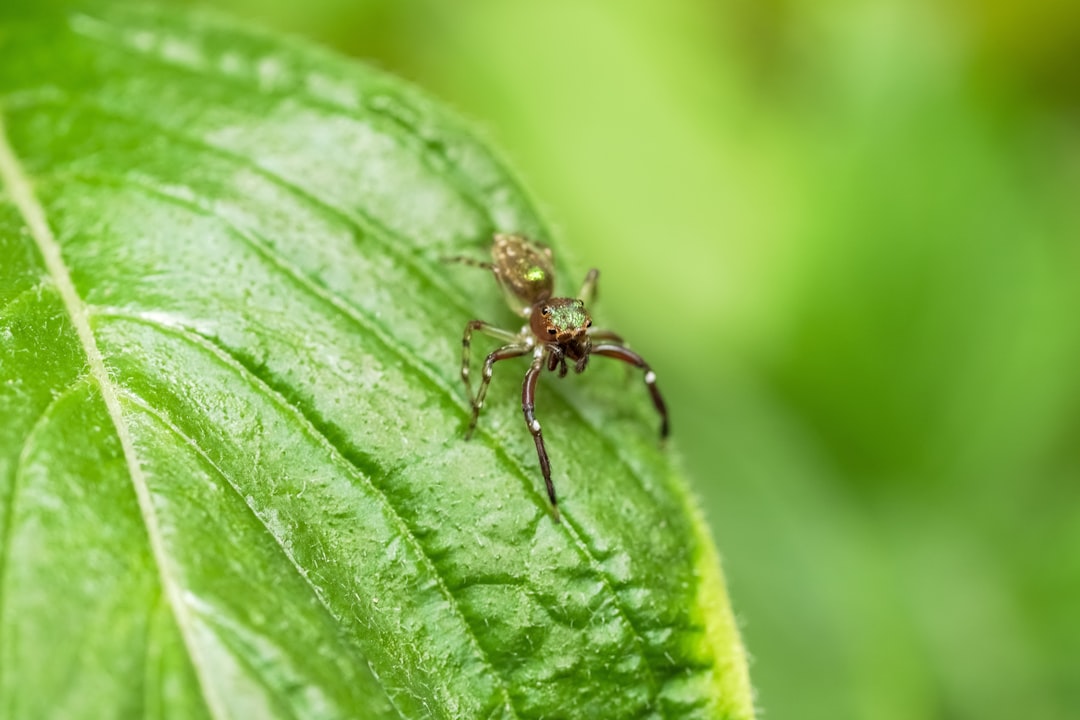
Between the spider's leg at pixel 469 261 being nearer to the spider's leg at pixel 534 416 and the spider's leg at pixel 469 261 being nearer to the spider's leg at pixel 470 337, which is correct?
the spider's leg at pixel 470 337

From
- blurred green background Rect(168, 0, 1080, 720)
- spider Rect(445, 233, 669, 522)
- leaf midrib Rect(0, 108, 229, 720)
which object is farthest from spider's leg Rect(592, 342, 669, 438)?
blurred green background Rect(168, 0, 1080, 720)

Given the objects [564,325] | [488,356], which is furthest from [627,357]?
[488,356]

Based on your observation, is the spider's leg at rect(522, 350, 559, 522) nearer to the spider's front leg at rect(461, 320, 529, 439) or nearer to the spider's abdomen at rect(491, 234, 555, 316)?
the spider's front leg at rect(461, 320, 529, 439)

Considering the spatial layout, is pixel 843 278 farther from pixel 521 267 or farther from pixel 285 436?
pixel 285 436

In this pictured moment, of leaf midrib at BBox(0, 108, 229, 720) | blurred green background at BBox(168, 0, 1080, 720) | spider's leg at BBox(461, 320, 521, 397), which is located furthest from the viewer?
blurred green background at BBox(168, 0, 1080, 720)

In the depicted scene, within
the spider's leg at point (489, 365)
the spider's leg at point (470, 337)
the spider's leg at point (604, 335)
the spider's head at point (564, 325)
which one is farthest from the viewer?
A: the spider's leg at point (604, 335)

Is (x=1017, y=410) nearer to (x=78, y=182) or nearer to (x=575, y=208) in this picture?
(x=575, y=208)

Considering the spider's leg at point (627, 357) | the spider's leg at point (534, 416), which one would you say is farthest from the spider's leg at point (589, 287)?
the spider's leg at point (534, 416)
